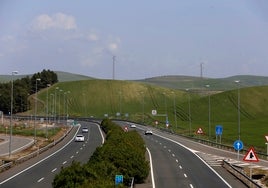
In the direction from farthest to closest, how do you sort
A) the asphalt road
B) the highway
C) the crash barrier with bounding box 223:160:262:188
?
the highway
the asphalt road
the crash barrier with bounding box 223:160:262:188

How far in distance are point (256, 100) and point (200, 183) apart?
152545 mm

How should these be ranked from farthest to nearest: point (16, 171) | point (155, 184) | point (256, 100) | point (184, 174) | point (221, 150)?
point (256, 100) → point (221, 150) → point (16, 171) → point (184, 174) → point (155, 184)

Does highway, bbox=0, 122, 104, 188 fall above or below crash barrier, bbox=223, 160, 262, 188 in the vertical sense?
below

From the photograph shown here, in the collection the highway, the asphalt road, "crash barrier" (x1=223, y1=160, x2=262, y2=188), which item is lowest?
the highway

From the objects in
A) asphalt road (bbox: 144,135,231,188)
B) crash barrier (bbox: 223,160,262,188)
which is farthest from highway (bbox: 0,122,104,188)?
crash barrier (bbox: 223,160,262,188)

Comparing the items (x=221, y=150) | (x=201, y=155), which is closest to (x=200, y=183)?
(x=201, y=155)

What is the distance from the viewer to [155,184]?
39688mm

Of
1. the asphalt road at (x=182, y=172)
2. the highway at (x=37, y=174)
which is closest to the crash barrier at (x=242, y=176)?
the asphalt road at (x=182, y=172)

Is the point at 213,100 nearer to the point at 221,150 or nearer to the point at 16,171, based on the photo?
the point at 221,150

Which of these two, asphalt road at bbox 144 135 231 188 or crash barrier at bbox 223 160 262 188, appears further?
asphalt road at bbox 144 135 231 188

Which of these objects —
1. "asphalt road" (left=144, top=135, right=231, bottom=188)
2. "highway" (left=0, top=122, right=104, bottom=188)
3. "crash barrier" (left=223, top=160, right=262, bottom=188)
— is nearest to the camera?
"crash barrier" (left=223, top=160, right=262, bottom=188)

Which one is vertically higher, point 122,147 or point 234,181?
point 122,147

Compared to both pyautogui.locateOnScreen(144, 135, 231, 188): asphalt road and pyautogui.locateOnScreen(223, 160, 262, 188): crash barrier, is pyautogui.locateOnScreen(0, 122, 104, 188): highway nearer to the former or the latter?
pyautogui.locateOnScreen(144, 135, 231, 188): asphalt road

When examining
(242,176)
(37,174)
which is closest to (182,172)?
(242,176)
